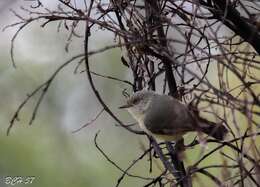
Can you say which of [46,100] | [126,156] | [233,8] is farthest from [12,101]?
[233,8]

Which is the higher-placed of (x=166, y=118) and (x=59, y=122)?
(x=59, y=122)

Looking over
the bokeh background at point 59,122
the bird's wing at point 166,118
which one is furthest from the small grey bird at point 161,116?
the bokeh background at point 59,122

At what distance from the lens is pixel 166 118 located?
150 cm

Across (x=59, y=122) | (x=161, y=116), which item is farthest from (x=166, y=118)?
(x=59, y=122)

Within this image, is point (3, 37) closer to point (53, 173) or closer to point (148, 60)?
point (53, 173)

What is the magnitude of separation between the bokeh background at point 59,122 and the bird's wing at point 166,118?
171 centimetres

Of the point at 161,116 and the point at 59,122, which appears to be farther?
the point at 59,122

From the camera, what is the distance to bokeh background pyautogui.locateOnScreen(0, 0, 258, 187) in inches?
137

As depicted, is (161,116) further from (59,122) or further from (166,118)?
(59,122)

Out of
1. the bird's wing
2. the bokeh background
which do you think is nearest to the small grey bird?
the bird's wing

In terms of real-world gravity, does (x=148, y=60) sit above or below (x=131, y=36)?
above

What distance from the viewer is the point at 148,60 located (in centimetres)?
141

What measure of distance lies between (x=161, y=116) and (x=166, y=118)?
0.04 meters

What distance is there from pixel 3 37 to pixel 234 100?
323cm
